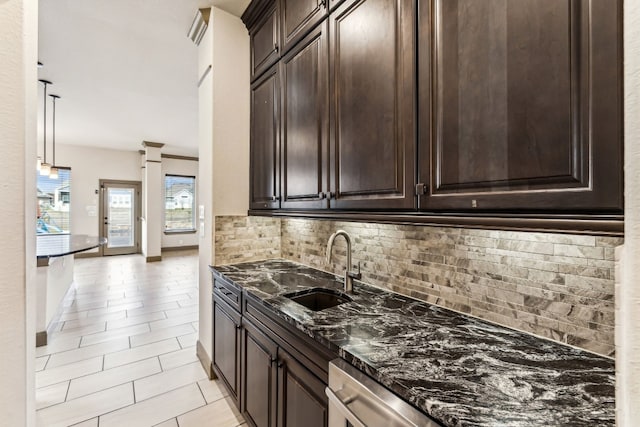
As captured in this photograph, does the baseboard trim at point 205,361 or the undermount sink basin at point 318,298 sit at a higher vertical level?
the undermount sink basin at point 318,298

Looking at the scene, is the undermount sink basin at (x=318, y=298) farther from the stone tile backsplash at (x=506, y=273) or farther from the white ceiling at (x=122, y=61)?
the white ceiling at (x=122, y=61)

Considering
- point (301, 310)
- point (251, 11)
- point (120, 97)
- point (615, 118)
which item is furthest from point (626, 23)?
point (120, 97)

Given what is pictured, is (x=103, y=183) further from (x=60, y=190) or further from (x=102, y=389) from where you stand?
(x=102, y=389)

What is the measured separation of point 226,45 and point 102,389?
3.05 metres

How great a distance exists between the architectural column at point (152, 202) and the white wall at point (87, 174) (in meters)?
1.48

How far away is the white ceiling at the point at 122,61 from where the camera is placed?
239cm

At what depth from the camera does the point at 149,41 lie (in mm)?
2816

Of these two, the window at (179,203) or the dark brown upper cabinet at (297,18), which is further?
the window at (179,203)

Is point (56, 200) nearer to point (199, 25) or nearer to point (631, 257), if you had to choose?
point (199, 25)

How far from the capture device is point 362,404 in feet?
3.05

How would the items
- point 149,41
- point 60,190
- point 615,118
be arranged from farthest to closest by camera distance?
point 60,190
point 149,41
point 615,118

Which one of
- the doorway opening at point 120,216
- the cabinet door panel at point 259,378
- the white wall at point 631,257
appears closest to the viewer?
the white wall at point 631,257

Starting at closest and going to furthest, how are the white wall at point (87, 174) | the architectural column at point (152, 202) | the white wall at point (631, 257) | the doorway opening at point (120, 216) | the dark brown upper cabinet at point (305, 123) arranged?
the white wall at point (631, 257), the dark brown upper cabinet at point (305, 123), the architectural column at point (152, 202), the white wall at point (87, 174), the doorway opening at point (120, 216)

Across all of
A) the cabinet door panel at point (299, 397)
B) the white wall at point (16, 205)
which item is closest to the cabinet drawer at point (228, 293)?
the cabinet door panel at point (299, 397)
